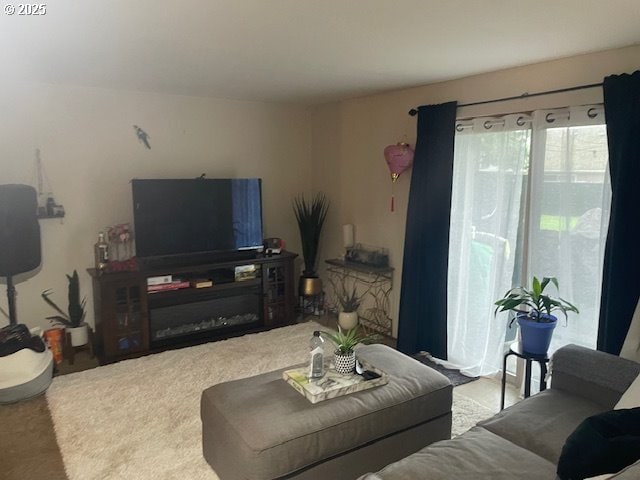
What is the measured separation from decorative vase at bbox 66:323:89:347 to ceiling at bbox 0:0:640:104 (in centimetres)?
199

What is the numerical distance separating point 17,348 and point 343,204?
3108 mm

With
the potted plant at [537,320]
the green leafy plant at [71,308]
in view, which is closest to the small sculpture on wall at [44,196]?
the green leafy plant at [71,308]

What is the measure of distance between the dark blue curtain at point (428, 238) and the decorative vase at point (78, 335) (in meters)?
2.64

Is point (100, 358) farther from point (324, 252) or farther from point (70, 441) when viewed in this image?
point (324, 252)

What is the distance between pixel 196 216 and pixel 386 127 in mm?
1927

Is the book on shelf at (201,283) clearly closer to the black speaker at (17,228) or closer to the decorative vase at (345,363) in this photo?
the black speaker at (17,228)

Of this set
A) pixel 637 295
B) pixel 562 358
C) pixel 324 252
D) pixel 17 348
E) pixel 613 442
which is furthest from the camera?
pixel 324 252

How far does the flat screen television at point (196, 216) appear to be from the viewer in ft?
13.2

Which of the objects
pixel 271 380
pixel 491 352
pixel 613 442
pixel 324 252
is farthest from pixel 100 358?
pixel 613 442

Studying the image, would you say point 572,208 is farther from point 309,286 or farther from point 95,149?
point 95,149

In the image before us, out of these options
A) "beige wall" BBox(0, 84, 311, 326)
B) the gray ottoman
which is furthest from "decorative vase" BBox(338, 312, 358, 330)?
the gray ottoman

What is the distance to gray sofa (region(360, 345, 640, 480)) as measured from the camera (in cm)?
174

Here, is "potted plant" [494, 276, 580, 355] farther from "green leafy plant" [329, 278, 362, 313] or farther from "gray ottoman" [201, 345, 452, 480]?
"green leafy plant" [329, 278, 362, 313]

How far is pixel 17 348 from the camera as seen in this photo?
3.14 meters
